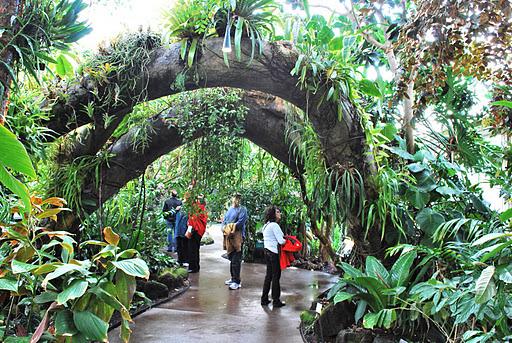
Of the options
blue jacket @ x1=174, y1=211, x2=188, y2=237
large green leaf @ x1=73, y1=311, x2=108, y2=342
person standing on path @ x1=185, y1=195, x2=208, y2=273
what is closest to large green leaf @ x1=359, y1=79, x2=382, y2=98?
large green leaf @ x1=73, y1=311, x2=108, y2=342

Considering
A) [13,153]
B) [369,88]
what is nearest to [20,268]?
[13,153]

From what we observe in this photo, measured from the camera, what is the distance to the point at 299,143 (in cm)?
411

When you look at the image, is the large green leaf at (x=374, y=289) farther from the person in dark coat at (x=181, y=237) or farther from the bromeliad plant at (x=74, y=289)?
Result: the person in dark coat at (x=181, y=237)

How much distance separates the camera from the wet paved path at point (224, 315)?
426 cm

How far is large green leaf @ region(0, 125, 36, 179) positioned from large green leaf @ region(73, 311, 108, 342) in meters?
1.24

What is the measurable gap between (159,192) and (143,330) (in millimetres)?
2350

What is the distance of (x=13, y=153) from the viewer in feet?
4.01

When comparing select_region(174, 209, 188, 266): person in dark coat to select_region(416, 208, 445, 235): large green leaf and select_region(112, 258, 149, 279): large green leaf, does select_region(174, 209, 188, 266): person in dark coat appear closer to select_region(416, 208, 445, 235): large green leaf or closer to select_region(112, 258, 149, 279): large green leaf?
select_region(416, 208, 445, 235): large green leaf

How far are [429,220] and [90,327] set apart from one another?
108 inches

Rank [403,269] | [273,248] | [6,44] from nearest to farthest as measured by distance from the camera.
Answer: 1. [6,44]
2. [403,269]
3. [273,248]

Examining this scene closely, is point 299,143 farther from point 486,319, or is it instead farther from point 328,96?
point 486,319

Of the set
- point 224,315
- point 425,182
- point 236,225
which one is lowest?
point 224,315

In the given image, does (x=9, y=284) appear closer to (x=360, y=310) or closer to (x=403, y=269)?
(x=360, y=310)

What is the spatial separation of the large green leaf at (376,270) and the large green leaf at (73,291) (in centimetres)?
225
